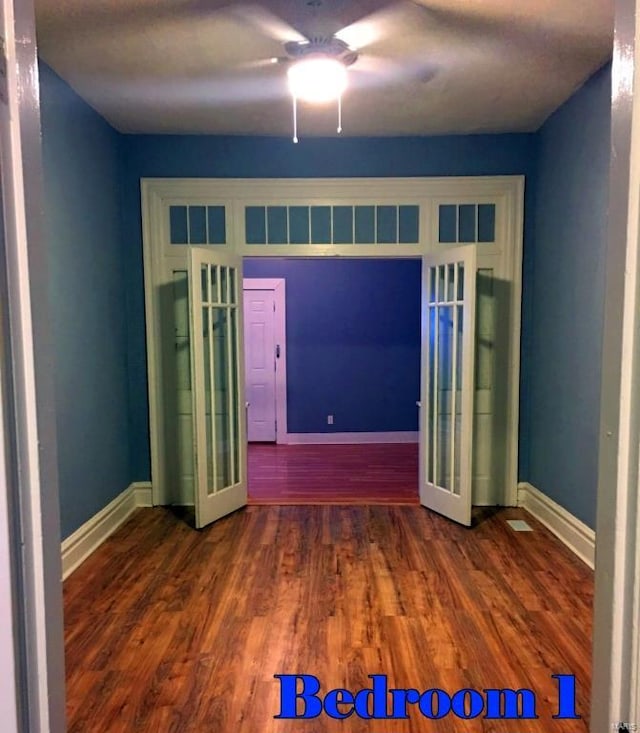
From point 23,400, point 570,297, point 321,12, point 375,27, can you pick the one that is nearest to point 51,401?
point 23,400

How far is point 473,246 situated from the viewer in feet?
11.1

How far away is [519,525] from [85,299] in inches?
129

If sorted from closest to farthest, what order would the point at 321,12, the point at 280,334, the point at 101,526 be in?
1. the point at 321,12
2. the point at 101,526
3. the point at 280,334

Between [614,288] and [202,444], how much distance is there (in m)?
3.12

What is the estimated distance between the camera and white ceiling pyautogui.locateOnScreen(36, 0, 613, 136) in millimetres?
2254

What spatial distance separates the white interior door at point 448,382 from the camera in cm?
352

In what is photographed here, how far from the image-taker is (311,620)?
2.46m

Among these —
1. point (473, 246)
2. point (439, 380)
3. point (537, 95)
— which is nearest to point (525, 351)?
point (439, 380)

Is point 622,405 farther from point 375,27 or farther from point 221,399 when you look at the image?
point 221,399

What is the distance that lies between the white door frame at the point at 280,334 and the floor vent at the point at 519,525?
3360 millimetres

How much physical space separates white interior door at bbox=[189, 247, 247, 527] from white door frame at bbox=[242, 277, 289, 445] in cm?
243

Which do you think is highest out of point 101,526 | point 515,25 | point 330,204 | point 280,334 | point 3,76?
point 515,25

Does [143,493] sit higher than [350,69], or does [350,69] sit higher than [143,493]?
[350,69]

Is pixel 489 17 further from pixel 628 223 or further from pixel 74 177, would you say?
pixel 74 177
